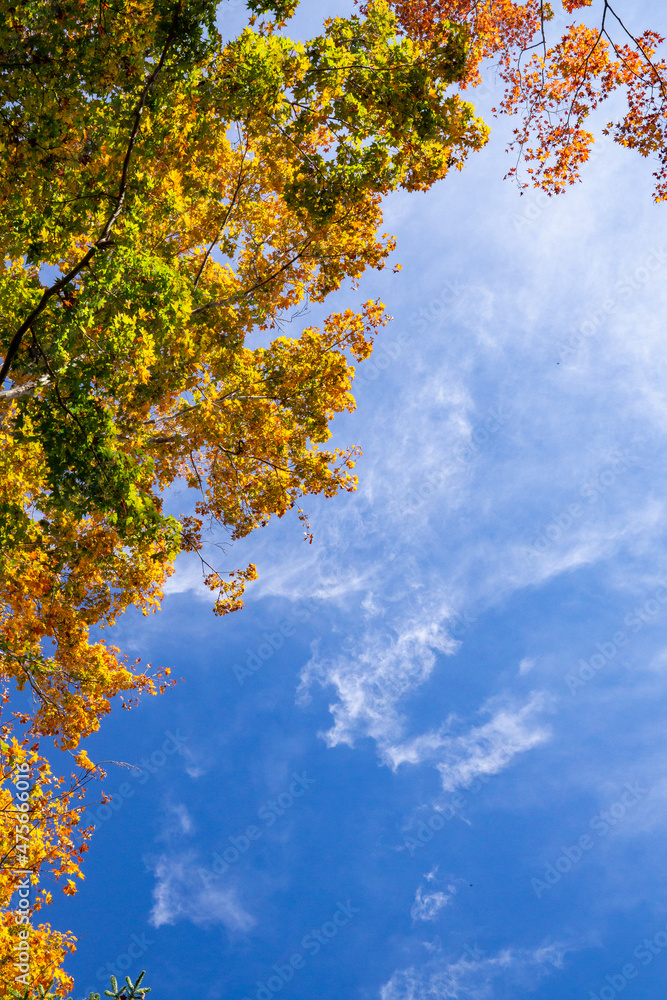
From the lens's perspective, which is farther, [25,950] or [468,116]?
[25,950]

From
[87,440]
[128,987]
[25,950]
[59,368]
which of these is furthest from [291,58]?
[128,987]

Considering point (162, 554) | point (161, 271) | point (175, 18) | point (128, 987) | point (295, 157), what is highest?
point (295, 157)

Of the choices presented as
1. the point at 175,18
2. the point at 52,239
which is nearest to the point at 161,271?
the point at 52,239

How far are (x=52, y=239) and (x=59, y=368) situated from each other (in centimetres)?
169

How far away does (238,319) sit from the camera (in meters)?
10.7

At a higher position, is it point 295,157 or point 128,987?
point 295,157

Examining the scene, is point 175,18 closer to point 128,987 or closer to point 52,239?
point 52,239

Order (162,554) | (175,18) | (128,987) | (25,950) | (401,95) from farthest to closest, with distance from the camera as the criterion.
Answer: (128,987) < (25,950) < (162,554) < (401,95) < (175,18)

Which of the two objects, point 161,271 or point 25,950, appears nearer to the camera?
point 161,271

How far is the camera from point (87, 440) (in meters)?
6.88

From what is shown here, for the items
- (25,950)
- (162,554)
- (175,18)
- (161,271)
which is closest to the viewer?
(175,18)

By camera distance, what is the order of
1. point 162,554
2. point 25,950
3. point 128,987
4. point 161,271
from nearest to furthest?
point 161,271
point 162,554
point 25,950
point 128,987

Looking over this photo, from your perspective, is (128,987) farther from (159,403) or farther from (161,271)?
(161,271)

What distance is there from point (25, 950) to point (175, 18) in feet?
44.8
